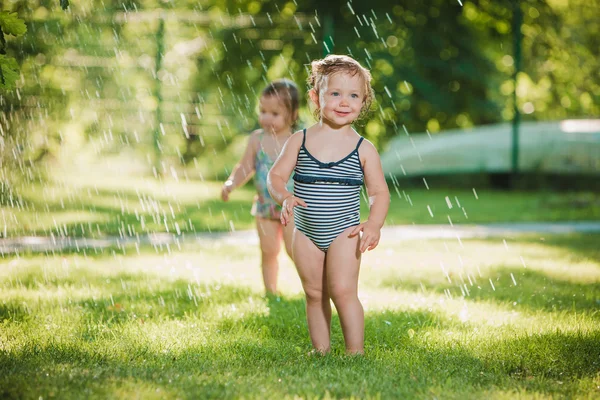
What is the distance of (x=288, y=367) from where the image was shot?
320cm

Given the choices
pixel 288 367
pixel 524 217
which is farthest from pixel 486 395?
pixel 524 217

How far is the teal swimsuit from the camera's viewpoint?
488 cm

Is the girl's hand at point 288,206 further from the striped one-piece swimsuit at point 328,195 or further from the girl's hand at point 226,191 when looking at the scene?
the girl's hand at point 226,191

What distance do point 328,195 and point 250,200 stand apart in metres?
7.89

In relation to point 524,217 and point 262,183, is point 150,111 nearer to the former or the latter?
point 524,217

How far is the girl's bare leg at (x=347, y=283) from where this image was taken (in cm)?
333

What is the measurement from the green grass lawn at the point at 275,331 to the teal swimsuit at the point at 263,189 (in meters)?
0.55

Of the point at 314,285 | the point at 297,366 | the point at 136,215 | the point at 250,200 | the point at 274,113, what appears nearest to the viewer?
the point at 297,366

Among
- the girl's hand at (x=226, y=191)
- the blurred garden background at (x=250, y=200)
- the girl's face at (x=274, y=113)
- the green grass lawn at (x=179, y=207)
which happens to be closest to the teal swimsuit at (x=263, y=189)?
the girl's face at (x=274, y=113)

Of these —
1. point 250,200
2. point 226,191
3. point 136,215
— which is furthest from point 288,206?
point 250,200

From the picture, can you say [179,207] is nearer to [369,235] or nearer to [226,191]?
[226,191]

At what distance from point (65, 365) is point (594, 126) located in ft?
43.2

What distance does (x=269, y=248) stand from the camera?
4.93 meters

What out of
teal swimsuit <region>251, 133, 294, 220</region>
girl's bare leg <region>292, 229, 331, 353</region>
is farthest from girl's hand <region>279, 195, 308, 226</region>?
teal swimsuit <region>251, 133, 294, 220</region>
